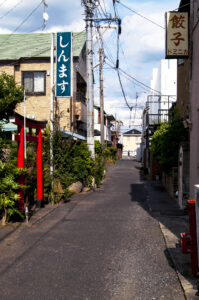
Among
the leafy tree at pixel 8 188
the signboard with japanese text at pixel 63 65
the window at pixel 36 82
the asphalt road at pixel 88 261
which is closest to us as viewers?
the asphalt road at pixel 88 261

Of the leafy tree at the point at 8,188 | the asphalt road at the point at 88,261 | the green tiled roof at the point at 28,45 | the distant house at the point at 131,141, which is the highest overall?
the green tiled roof at the point at 28,45

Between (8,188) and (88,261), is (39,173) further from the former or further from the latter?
(88,261)

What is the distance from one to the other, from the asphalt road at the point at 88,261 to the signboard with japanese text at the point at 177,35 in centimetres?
564

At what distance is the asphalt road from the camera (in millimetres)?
5113

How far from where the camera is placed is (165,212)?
38.1ft

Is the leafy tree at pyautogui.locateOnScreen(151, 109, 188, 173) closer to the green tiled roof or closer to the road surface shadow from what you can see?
the road surface shadow

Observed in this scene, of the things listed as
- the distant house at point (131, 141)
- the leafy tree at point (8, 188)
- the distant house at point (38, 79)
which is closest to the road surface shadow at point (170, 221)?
the leafy tree at point (8, 188)

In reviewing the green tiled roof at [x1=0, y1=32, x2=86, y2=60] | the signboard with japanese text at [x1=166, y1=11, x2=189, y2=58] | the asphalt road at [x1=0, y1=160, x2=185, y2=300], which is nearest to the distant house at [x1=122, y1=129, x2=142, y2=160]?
the green tiled roof at [x1=0, y1=32, x2=86, y2=60]

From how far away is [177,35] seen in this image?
461 inches

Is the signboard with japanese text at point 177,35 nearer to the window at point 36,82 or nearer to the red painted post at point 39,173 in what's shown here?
the red painted post at point 39,173

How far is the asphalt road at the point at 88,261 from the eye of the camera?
5113mm

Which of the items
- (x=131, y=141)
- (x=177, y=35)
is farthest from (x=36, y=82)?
(x=131, y=141)

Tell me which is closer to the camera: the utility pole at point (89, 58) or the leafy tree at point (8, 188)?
the leafy tree at point (8, 188)

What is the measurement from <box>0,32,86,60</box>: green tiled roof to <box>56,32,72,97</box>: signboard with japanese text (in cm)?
696
